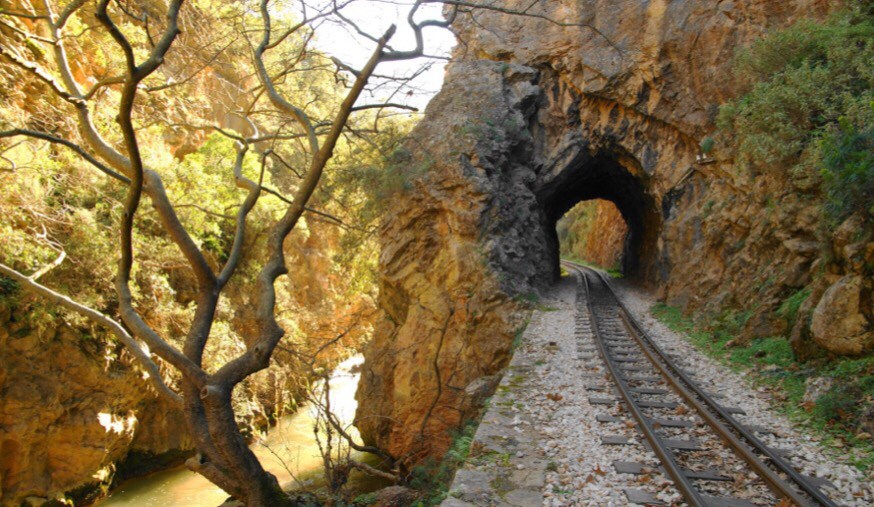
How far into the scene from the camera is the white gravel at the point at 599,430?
14.7 ft

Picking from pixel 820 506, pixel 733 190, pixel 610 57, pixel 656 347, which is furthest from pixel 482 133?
pixel 820 506

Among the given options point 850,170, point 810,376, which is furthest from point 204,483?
point 850,170

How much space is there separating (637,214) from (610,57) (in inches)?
373

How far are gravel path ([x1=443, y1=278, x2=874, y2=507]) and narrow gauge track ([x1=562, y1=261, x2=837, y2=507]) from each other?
0.16 metres

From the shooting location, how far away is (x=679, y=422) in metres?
6.02

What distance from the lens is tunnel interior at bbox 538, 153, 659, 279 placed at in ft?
67.5

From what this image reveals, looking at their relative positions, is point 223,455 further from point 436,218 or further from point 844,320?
point 436,218

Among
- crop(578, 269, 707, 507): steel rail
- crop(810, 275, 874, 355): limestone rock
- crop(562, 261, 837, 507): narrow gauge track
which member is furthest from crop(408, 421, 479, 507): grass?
crop(810, 275, 874, 355): limestone rock

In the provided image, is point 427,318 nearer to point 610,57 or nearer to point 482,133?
point 482,133

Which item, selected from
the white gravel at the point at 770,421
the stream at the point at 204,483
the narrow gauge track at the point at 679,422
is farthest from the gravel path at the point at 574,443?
the stream at the point at 204,483

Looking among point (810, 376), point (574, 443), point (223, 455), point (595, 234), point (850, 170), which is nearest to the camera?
point (223, 455)

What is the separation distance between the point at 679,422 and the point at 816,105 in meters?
7.45

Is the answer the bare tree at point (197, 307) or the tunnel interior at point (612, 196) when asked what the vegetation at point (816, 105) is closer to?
the bare tree at point (197, 307)

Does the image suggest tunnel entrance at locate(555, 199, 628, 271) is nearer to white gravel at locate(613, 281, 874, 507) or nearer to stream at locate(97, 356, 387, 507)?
white gravel at locate(613, 281, 874, 507)
